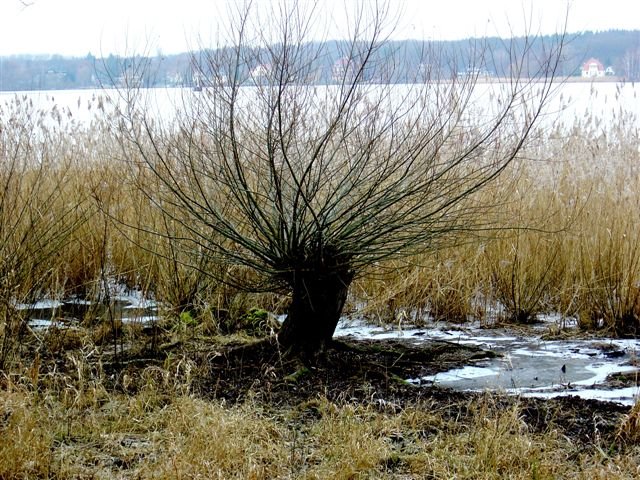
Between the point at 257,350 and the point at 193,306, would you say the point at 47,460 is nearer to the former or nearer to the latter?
the point at 257,350

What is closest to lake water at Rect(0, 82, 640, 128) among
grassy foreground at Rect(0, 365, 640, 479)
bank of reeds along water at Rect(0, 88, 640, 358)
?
bank of reeds along water at Rect(0, 88, 640, 358)

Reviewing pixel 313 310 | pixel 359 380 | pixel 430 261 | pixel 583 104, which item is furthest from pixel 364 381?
pixel 583 104

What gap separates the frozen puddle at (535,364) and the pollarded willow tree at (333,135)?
0.89 m

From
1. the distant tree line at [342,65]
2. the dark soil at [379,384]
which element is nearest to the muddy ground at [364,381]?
the dark soil at [379,384]

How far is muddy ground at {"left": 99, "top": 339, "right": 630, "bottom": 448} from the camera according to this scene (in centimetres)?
422

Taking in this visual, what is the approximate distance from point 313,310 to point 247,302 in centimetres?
139

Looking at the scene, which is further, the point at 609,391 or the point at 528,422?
the point at 609,391

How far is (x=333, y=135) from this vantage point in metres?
4.80

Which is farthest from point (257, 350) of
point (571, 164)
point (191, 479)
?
point (571, 164)

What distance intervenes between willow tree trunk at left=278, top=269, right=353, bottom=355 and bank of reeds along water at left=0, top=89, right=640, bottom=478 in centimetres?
50

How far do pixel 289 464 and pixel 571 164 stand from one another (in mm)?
5647

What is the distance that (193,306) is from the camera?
6.34 meters

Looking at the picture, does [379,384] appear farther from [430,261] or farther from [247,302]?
[430,261]

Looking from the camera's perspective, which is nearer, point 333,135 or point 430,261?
point 333,135
